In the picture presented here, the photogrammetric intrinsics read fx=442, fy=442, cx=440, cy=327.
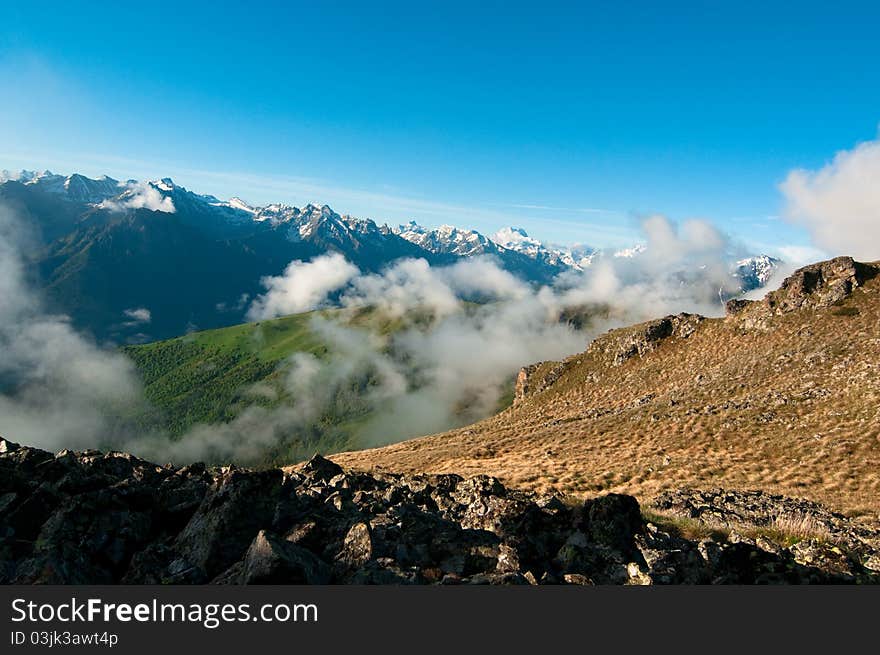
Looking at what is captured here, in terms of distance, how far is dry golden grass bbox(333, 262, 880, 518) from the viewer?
1460 inches

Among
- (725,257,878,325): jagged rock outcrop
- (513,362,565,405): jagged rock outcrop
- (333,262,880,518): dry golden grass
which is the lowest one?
(513,362,565,405): jagged rock outcrop

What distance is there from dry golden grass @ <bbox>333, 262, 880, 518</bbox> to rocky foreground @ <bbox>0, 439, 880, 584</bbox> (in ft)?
65.9

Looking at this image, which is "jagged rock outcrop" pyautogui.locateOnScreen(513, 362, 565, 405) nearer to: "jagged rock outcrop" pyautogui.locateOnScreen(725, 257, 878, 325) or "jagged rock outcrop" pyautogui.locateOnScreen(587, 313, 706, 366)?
"jagged rock outcrop" pyautogui.locateOnScreen(587, 313, 706, 366)

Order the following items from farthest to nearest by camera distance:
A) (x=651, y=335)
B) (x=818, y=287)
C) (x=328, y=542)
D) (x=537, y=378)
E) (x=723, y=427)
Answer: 1. (x=537, y=378)
2. (x=651, y=335)
3. (x=818, y=287)
4. (x=723, y=427)
5. (x=328, y=542)

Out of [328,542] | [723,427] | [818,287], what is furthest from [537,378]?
[328,542]

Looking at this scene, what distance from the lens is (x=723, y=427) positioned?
163 ft

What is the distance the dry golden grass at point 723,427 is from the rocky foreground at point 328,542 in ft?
65.9

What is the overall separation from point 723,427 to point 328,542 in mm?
50587

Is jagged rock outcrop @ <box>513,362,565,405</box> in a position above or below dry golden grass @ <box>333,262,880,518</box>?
below

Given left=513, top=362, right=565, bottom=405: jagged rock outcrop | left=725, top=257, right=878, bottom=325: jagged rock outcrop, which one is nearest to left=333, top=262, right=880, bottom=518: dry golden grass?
left=725, top=257, right=878, bottom=325: jagged rock outcrop

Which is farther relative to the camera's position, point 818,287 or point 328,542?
point 818,287

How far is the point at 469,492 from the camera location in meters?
23.4

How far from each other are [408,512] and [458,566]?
15.1 ft

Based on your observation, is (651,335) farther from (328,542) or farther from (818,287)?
(328,542)
